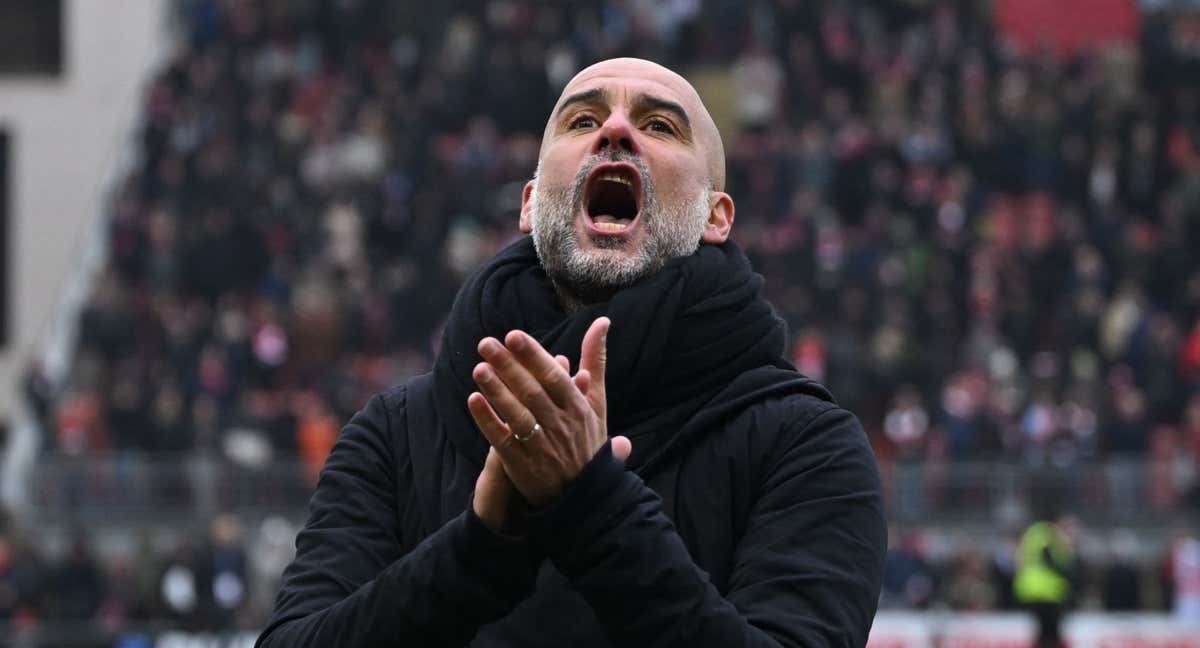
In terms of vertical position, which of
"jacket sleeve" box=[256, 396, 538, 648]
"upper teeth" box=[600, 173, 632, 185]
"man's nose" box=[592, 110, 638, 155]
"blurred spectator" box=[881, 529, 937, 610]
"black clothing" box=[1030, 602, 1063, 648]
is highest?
"man's nose" box=[592, 110, 638, 155]

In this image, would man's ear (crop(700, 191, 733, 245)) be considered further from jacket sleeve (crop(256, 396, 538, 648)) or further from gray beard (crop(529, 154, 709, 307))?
jacket sleeve (crop(256, 396, 538, 648))

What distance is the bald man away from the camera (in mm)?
3156

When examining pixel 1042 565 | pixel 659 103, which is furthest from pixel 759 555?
pixel 1042 565

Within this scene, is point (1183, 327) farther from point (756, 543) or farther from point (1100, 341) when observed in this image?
point (756, 543)

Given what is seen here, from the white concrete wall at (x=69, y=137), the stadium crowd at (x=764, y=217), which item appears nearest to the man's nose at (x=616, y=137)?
the stadium crowd at (x=764, y=217)

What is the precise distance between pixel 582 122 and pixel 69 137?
26.1 meters

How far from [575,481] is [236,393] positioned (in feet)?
59.8

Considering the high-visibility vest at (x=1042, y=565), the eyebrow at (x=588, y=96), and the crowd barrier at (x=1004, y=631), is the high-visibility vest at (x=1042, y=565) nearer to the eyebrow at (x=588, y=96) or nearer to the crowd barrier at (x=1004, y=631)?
the crowd barrier at (x=1004, y=631)

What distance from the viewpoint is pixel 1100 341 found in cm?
2175

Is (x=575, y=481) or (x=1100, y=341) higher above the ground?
(x=575, y=481)

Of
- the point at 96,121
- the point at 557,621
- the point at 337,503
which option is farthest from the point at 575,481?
the point at 96,121

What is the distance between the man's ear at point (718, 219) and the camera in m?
3.76

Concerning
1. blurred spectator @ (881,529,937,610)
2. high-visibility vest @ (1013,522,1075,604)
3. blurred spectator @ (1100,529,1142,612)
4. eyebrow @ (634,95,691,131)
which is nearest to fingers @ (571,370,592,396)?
eyebrow @ (634,95,691,131)

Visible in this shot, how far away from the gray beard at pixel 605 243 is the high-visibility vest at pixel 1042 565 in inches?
464
